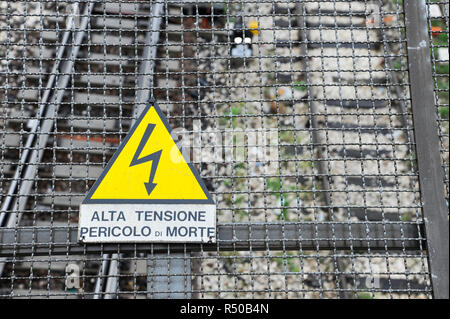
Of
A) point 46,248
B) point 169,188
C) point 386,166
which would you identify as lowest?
point 46,248

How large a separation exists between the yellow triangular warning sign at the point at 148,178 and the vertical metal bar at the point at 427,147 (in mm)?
1001

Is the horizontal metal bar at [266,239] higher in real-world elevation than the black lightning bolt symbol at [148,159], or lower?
lower

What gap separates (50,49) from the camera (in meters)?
4.01

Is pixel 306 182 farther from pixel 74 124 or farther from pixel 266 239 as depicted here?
pixel 74 124

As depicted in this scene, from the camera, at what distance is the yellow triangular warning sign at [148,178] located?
83.9 inches

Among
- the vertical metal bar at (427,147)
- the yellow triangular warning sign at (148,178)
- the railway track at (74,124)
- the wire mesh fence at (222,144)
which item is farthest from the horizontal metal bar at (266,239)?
the railway track at (74,124)

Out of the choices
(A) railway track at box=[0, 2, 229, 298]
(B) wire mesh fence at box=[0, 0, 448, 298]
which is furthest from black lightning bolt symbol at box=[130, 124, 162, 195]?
(A) railway track at box=[0, 2, 229, 298]

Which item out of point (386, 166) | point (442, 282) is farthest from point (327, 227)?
point (386, 166)

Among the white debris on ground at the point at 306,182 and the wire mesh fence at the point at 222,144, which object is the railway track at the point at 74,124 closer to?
the wire mesh fence at the point at 222,144

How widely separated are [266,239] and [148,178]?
62 cm

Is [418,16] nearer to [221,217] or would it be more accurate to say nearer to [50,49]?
[221,217]

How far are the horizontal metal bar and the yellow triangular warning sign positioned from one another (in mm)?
213

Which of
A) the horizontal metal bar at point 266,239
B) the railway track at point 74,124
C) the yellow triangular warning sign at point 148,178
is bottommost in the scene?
the horizontal metal bar at point 266,239
